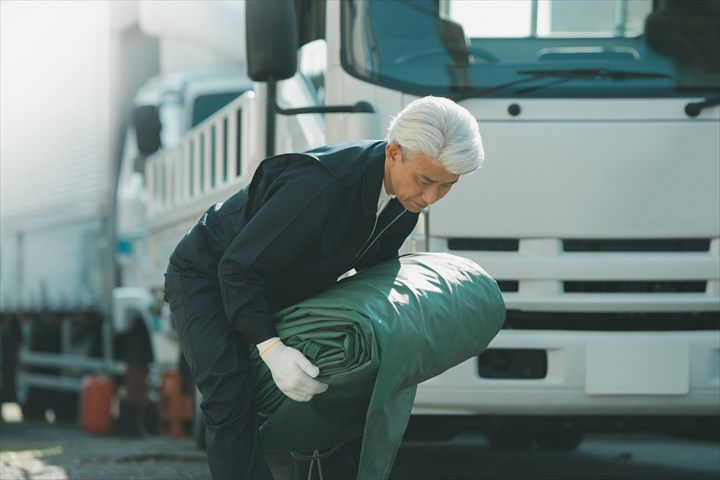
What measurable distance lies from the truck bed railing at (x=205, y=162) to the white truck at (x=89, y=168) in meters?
0.51

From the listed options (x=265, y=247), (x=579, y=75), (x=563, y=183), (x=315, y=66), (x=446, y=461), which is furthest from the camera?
(x=446, y=461)

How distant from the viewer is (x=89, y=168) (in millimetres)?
12227

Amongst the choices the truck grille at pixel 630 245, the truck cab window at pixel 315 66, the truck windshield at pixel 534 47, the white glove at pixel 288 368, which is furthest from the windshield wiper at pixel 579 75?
the white glove at pixel 288 368

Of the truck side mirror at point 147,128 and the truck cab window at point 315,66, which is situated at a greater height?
the truck cab window at point 315,66

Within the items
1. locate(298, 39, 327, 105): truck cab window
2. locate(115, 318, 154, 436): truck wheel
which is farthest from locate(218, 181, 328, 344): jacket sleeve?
locate(115, 318, 154, 436): truck wheel

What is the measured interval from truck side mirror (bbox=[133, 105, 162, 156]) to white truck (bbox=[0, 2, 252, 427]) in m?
0.01

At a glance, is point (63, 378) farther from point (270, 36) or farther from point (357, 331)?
point (357, 331)

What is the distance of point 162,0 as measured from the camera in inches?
429

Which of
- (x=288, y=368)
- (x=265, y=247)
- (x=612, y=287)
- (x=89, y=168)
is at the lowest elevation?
(x=89, y=168)

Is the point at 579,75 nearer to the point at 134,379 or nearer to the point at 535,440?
the point at 535,440

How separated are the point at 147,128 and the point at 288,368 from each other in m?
6.78

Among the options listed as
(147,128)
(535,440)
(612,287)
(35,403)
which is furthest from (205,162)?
(35,403)

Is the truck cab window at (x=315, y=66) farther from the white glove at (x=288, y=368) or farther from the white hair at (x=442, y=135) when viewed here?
the white glove at (x=288, y=368)

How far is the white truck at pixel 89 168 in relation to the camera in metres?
10.3
